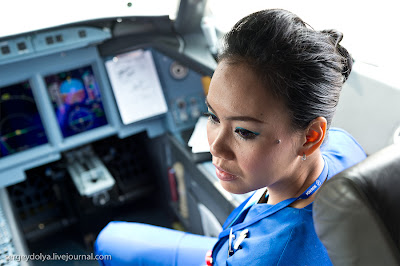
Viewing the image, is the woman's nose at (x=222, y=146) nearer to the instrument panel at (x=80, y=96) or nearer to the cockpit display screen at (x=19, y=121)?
the instrument panel at (x=80, y=96)

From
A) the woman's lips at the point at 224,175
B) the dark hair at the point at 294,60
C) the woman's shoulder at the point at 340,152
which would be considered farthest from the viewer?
the woman's shoulder at the point at 340,152

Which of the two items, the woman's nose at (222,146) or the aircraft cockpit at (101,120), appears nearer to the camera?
the woman's nose at (222,146)

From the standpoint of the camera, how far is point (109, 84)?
1900mm

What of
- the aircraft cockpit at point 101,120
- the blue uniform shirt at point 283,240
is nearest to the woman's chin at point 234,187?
the blue uniform shirt at point 283,240

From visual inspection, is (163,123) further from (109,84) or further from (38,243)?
(38,243)

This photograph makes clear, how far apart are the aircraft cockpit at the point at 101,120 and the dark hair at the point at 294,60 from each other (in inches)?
28.3

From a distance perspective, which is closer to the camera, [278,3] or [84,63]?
[278,3]

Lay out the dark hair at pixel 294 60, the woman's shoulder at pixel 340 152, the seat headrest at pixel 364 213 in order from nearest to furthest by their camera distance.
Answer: the seat headrest at pixel 364 213
the dark hair at pixel 294 60
the woman's shoulder at pixel 340 152

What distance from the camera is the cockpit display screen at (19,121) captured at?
5.72ft

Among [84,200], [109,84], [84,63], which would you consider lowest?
[84,200]

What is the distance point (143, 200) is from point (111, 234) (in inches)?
37.5

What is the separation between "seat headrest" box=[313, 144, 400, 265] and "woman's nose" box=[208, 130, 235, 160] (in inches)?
11.4

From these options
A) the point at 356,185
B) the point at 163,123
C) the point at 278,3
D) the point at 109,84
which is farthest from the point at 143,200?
the point at 356,185

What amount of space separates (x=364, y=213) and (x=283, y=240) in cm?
32
